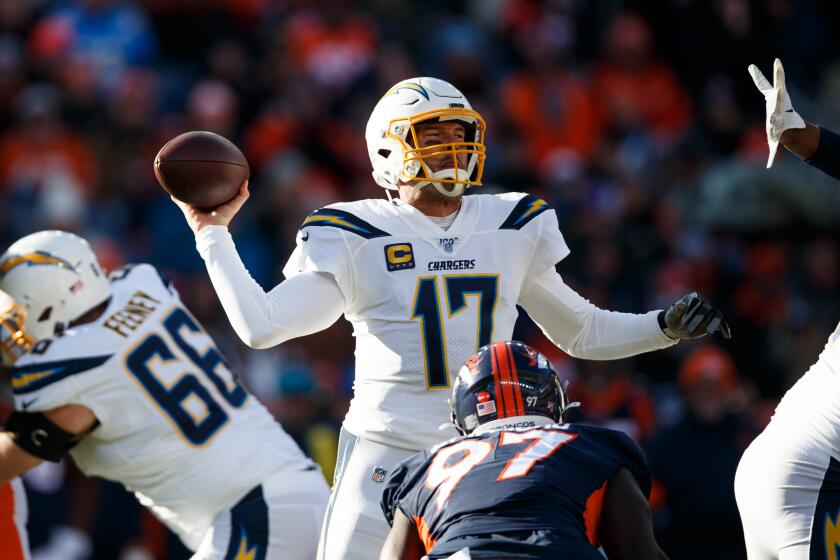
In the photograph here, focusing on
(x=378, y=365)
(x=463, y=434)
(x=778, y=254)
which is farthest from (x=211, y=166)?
(x=778, y=254)

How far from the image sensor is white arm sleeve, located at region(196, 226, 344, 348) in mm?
4473

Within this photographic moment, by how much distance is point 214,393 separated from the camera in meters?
5.21

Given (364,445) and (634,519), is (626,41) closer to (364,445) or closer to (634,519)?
(364,445)

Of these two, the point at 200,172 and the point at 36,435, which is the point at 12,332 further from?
the point at 200,172

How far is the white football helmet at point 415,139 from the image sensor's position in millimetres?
4777

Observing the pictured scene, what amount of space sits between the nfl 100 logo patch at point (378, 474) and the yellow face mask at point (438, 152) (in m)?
0.98

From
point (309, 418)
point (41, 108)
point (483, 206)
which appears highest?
point (483, 206)

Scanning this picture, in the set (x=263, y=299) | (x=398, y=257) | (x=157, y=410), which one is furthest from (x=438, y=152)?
(x=157, y=410)

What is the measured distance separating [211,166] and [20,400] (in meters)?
1.13

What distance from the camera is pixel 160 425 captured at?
16.7ft

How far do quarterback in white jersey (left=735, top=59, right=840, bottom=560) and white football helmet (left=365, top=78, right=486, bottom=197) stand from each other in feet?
3.32

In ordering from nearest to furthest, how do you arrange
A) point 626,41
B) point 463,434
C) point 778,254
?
point 463,434, point 778,254, point 626,41

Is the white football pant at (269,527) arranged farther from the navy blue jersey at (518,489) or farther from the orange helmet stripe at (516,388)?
the orange helmet stripe at (516,388)

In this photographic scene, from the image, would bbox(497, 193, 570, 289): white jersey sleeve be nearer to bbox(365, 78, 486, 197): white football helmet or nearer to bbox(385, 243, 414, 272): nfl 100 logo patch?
bbox(365, 78, 486, 197): white football helmet
